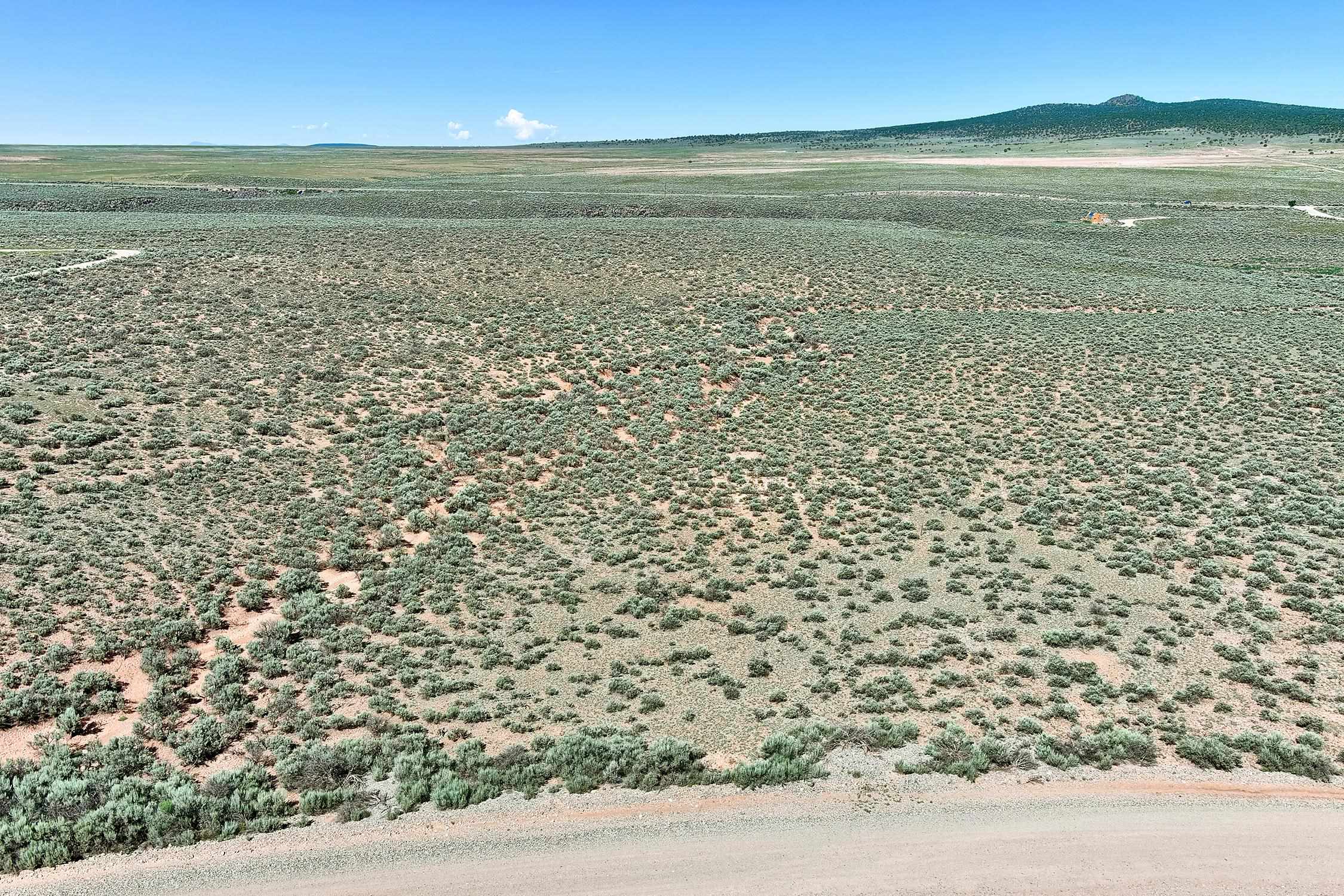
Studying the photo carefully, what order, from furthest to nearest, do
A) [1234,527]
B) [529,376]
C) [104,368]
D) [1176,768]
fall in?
[529,376] → [104,368] → [1234,527] → [1176,768]

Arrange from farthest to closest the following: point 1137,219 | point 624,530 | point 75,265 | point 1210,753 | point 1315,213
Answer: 1. point 1315,213
2. point 1137,219
3. point 75,265
4. point 624,530
5. point 1210,753

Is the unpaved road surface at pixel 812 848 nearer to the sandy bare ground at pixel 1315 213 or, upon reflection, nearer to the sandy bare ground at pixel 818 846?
the sandy bare ground at pixel 818 846

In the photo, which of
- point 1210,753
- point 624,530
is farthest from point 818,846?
point 624,530

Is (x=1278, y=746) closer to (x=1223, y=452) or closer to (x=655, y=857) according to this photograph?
(x=655, y=857)

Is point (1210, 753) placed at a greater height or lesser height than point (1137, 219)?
lesser

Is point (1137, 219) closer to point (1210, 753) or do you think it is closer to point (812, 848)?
point (1210, 753)

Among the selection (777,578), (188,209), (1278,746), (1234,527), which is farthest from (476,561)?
(188,209)

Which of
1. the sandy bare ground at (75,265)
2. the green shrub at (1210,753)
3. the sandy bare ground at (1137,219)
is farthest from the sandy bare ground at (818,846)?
the sandy bare ground at (1137,219)
